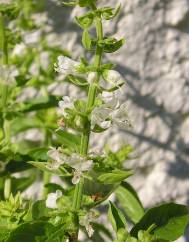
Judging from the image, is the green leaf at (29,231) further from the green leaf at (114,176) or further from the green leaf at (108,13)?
the green leaf at (108,13)

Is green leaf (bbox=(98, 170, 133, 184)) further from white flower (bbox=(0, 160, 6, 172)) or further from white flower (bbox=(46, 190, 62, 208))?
white flower (bbox=(0, 160, 6, 172))

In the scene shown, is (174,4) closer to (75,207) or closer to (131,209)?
(131,209)

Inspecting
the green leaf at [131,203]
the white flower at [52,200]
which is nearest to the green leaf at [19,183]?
the green leaf at [131,203]

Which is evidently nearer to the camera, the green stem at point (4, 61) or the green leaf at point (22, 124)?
the green stem at point (4, 61)

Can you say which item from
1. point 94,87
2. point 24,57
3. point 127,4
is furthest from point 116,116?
point 127,4

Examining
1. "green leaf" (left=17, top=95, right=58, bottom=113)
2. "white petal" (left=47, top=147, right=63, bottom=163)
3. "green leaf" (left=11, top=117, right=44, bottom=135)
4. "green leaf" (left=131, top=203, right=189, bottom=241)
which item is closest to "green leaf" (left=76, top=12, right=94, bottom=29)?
"white petal" (left=47, top=147, right=63, bottom=163)
